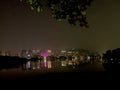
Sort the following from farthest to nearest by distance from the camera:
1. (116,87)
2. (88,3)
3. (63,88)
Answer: (63,88) < (116,87) < (88,3)

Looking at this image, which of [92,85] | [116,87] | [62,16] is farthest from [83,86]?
[62,16]

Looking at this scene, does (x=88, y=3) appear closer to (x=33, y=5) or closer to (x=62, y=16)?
(x=62, y=16)

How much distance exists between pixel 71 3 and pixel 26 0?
153cm

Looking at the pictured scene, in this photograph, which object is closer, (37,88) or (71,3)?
(71,3)

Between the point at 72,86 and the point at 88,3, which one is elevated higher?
the point at 88,3

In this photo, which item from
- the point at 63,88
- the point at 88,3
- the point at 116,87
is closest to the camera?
the point at 88,3

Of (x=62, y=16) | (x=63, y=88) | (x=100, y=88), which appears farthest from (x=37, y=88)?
(x=62, y=16)

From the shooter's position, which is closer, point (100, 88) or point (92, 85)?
point (100, 88)

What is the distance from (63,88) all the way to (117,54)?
7866 centimetres

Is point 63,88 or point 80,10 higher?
point 80,10

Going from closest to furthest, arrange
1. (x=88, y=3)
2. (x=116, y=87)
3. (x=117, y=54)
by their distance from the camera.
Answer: (x=88, y=3), (x=116, y=87), (x=117, y=54)

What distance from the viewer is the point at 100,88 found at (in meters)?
20.4

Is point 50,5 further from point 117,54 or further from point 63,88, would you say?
point 117,54

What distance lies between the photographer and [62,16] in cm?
1047
